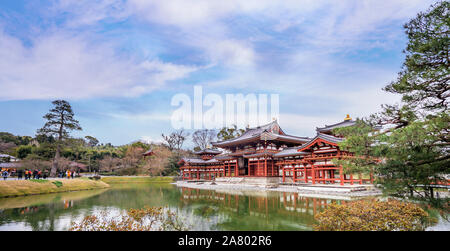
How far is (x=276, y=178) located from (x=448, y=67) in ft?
79.0

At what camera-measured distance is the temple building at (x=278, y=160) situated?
20.7 meters

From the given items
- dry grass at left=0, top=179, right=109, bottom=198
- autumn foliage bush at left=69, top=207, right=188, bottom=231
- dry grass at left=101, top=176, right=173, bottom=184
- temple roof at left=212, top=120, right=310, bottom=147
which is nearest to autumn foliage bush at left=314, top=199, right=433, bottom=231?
autumn foliage bush at left=69, top=207, right=188, bottom=231

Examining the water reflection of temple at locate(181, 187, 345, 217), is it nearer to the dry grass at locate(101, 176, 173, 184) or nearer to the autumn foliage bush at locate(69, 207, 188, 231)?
the autumn foliage bush at locate(69, 207, 188, 231)

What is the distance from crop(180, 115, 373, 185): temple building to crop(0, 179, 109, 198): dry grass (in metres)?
15.8

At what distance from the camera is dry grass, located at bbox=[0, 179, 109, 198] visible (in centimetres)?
1925

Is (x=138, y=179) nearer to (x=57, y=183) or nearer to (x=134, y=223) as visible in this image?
(x=57, y=183)

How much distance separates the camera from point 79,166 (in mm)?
47875

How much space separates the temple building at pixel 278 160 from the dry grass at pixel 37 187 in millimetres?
15817

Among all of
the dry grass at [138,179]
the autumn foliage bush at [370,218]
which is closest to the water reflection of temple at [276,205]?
the autumn foliage bush at [370,218]

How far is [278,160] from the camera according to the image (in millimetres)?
29266

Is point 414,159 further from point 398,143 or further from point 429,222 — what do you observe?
point 429,222

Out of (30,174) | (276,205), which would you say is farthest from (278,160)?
(30,174)

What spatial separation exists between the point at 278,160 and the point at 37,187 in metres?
25.6

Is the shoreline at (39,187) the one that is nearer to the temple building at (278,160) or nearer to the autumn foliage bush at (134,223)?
the temple building at (278,160)
